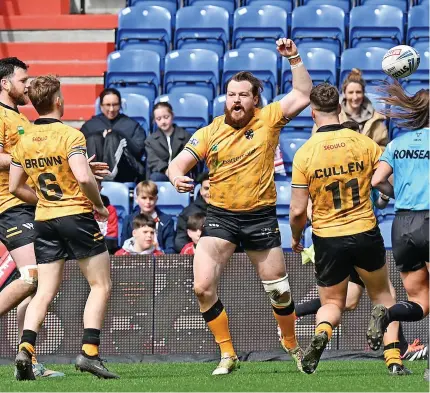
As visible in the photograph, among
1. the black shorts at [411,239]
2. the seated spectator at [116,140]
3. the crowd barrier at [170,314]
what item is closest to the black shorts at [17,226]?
the crowd barrier at [170,314]

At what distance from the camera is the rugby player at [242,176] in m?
8.23

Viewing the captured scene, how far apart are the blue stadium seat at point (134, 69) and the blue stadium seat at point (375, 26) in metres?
2.65

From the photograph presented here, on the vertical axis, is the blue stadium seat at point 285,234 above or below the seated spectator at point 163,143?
below

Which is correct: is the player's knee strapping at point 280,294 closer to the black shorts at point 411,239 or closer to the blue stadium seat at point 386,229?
the black shorts at point 411,239

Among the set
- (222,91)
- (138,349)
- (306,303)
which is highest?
(222,91)

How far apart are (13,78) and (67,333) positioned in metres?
2.67

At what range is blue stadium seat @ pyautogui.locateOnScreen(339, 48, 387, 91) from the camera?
1411 centimetres

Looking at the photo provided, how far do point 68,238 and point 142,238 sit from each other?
9.48ft

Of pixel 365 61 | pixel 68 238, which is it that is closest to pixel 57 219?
pixel 68 238

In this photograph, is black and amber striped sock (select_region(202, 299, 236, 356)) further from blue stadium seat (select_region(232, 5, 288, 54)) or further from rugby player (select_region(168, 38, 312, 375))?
blue stadium seat (select_region(232, 5, 288, 54))

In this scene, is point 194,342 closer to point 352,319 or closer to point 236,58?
point 352,319

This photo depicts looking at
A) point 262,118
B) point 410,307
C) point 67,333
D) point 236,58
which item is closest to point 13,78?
point 262,118

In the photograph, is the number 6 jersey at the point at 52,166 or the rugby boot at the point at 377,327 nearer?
the rugby boot at the point at 377,327

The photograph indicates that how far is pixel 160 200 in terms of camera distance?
12.5 metres
